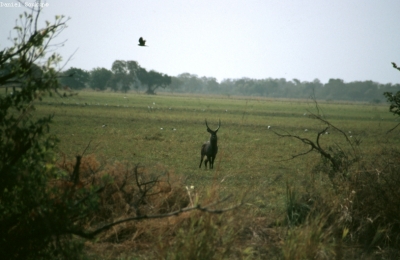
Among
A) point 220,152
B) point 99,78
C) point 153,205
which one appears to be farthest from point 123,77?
point 153,205

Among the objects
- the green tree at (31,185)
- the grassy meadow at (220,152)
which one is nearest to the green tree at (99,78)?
the grassy meadow at (220,152)

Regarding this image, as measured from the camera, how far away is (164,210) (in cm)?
705

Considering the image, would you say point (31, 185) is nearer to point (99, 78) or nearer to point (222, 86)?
point (99, 78)

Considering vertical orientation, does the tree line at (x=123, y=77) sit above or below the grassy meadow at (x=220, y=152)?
above

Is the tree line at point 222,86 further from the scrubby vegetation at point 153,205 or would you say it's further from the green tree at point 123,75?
the scrubby vegetation at point 153,205

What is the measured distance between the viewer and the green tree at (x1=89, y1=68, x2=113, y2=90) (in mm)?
109562

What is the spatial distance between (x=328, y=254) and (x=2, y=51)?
15.0 ft

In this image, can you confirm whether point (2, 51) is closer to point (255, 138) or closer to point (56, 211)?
point (56, 211)

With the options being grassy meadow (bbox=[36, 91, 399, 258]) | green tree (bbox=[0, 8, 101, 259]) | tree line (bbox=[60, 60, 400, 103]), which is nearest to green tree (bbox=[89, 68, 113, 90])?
tree line (bbox=[60, 60, 400, 103])

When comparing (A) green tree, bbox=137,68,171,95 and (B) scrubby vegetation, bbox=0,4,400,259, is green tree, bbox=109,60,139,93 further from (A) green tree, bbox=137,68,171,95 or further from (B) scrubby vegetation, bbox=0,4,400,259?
(B) scrubby vegetation, bbox=0,4,400,259

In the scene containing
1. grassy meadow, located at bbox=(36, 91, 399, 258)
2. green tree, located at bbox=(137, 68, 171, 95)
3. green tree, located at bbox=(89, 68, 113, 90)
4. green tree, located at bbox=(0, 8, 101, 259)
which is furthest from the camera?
green tree, located at bbox=(137, 68, 171, 95)

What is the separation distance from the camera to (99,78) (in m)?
110

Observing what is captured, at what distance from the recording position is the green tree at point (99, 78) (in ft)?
359

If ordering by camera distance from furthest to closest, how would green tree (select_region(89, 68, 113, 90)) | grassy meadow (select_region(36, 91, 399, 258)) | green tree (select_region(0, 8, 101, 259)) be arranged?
green tree (select_region(89, 68, 113, 90)) → grassy meadow (select_region(36, 91, 399, 258)) → green tree (select_region(0, 8, 101, 259))
